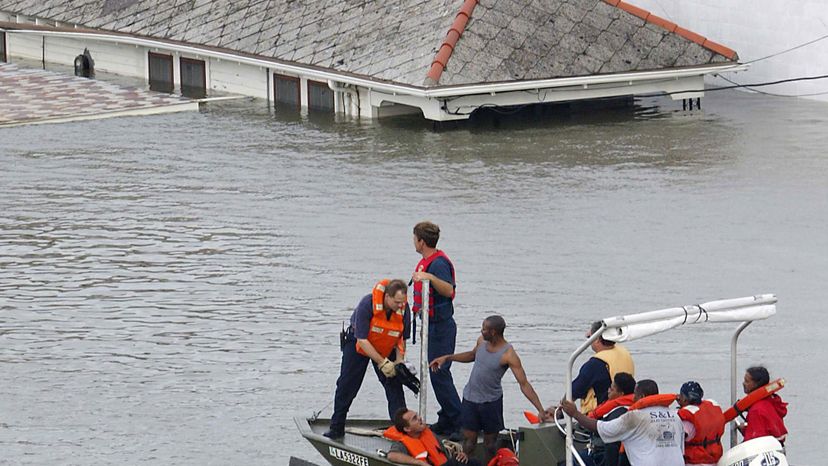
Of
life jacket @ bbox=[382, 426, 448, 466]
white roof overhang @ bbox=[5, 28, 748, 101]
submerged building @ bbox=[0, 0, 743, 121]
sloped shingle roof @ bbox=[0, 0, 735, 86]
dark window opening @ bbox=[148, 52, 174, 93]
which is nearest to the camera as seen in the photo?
life jacket @ bbox=[382, 426, 448, 466]

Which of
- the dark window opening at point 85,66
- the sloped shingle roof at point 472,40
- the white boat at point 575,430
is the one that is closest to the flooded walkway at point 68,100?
the dark window opening at point 85,66

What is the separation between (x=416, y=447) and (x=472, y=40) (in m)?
19.4

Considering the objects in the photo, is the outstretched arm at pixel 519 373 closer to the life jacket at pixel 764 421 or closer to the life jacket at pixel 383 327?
the life jacket at pixel 383 327

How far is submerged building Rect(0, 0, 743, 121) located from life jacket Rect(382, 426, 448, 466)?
17703 millimetres

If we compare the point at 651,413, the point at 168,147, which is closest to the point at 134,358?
the point at 651,413

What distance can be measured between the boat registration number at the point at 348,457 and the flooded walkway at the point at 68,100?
20.8 metres

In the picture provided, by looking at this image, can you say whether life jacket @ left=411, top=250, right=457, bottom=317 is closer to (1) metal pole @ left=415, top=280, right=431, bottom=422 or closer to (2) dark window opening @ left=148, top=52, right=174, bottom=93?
(1) metal pole @ left=415, top=280, right=431, bottom=422

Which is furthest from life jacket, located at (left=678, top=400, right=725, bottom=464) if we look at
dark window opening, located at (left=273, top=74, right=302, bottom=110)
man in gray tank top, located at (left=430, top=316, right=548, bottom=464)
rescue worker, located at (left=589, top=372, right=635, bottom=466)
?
dark window opening, located at (left=273, top=74, right=302, bottom=110)

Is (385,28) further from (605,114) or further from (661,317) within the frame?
(661,317)

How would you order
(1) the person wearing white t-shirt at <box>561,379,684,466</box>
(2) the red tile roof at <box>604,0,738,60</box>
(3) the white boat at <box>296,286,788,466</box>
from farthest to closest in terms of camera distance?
(2) the red tile roof at <box>604,0,738,60</box> < (1) the person wearing white t-shirt at <box>561,379,684,466</box> < (3) the white boat at <box>296,286,788,466</box>

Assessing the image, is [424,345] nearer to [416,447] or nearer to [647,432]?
[416,447]

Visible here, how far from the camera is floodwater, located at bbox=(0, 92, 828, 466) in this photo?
52.1ft

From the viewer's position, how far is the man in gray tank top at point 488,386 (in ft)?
40.8

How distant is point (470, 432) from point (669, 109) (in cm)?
2148
